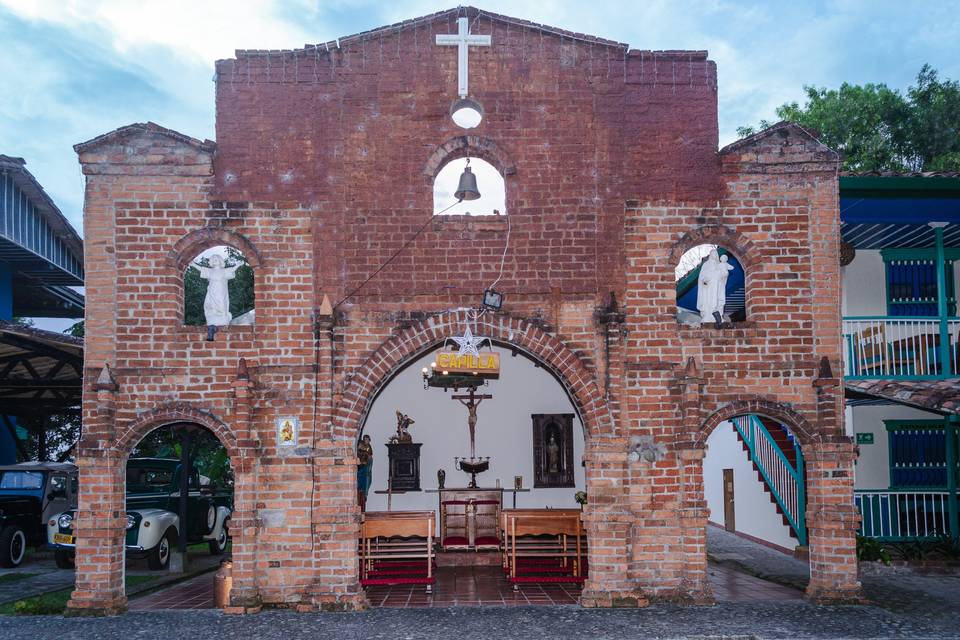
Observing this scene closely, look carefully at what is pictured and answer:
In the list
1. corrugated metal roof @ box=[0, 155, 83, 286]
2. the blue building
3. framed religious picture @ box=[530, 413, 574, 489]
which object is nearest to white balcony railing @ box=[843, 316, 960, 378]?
framed religious picture @ box=[530, 413, 574, 489]

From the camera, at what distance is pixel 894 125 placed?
69.1 ft

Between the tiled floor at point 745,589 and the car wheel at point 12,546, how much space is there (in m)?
11.1

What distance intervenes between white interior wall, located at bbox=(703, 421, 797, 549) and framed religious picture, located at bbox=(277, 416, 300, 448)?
26.4ft

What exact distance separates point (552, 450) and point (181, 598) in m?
6.42

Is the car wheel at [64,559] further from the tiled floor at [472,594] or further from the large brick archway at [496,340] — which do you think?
the large brick archway at [496,340]

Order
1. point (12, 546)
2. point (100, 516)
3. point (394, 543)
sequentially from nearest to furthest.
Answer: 1. point (100, 516)
2. point (394, 543)
3. point (12, 546)

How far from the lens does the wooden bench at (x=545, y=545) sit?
428 inches

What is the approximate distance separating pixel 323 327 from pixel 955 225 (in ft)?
31.6

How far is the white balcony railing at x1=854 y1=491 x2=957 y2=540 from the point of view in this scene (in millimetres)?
12594

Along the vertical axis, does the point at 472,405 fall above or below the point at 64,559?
above

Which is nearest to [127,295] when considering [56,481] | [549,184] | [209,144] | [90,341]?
[90,341]

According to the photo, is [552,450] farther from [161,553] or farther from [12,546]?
[12,546]

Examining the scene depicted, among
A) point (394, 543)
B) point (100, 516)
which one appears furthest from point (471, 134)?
point (100, 516)

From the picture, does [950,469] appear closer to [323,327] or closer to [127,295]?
[323,327]
